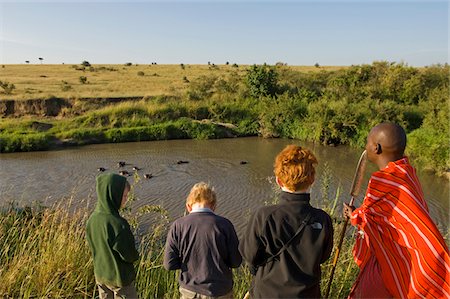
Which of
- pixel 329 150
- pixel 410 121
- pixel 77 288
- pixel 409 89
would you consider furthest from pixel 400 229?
pixel 409 89

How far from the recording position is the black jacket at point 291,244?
2.34 meters

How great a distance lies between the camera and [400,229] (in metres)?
2.41

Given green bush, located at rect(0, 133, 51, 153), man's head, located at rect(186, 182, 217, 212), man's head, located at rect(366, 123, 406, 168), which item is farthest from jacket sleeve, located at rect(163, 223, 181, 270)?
green bush, located at rect(0, 133, 51, 153)

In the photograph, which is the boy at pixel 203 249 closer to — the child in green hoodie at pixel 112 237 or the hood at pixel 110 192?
the child in green hoodie at pixel 112 237

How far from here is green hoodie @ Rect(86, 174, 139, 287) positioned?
9.58ft

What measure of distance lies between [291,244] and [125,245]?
4.33 ft

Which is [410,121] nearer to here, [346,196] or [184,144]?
[346,196]

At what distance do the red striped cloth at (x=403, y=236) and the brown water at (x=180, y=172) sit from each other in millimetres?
7631

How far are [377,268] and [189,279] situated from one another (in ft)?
4.44

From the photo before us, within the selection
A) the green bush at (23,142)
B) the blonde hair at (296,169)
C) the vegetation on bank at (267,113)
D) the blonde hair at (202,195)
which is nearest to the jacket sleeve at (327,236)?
the blonde hair at (296,169)

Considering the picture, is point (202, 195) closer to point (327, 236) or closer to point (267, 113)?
point (327, 236)

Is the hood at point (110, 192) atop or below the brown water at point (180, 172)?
atop

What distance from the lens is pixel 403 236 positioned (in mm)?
2406

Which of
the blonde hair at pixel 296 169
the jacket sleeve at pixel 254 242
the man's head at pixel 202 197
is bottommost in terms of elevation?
the jacket sleeve at pixel 254 242
